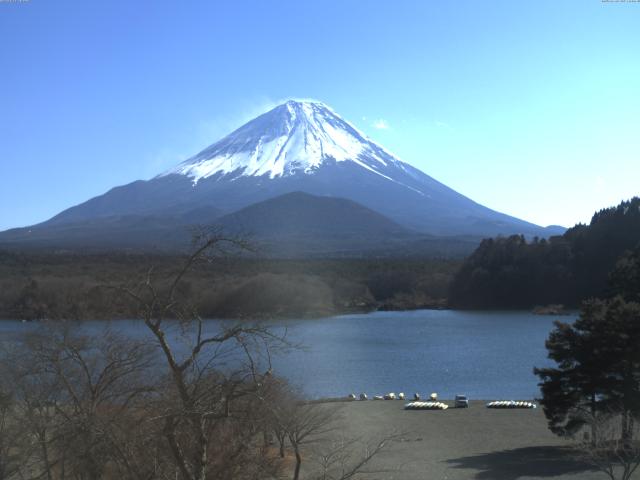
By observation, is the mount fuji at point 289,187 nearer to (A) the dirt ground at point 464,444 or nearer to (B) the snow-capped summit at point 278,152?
(B) the snow-capped summit at point 278,152

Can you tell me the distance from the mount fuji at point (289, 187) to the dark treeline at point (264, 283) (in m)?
26.9

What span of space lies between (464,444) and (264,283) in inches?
964

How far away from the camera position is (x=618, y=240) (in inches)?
1762

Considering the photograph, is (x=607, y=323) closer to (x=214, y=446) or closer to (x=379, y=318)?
(x=214, y=446)

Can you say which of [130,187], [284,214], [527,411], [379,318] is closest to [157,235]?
[284,214]

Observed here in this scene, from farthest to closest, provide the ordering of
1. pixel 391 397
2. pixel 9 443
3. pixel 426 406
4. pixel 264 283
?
pixel 264 283
pixel 391 397
pixel 426 406
pixel 9 443

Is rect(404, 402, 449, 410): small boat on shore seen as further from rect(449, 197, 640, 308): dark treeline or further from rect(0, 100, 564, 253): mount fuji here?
rect(0, 100, 564, 253): mount fuji

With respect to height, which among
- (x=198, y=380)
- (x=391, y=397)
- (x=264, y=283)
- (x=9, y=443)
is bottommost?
(x=391, y=397)

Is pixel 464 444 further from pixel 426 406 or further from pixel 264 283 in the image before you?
pixel 264 283

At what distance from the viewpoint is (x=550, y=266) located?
4612cm

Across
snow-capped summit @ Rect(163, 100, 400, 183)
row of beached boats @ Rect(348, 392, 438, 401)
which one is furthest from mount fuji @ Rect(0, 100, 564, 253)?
row of beached boats @ Rect(348, 392, 438, 401)

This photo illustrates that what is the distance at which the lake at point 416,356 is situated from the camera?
64.0 feet

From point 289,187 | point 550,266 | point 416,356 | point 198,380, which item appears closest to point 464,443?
point 198,380

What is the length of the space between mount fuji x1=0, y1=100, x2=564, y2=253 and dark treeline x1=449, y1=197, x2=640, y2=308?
33.1 metres
